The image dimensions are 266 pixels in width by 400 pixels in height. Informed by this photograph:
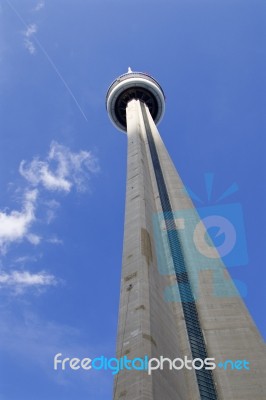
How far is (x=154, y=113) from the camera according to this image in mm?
42469

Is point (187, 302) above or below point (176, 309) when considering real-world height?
above

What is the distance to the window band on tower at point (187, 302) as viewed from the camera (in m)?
12.7

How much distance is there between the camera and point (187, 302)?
1617cm

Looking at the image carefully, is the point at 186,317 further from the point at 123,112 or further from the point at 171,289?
the point at 123,112

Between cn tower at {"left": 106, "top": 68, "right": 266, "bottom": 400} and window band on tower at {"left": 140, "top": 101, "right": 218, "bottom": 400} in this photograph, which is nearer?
cn tower at {"left": 106, "top": 68, "right": 266, "bottom": 400}

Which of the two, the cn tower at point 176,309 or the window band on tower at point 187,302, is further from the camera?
the window band on tower at point 187,302

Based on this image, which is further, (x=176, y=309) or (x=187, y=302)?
(x=187, y=302)

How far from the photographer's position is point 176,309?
15.6 m

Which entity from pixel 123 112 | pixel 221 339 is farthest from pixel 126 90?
pixel 221 339

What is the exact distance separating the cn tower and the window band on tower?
37mm

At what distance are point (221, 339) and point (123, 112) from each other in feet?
103

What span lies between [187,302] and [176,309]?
0.80 m

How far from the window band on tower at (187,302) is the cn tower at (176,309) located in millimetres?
37

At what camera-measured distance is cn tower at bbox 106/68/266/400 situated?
457 inches
